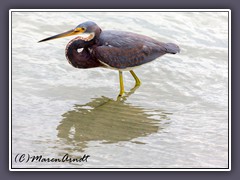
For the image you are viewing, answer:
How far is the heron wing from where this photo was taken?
8562 mm

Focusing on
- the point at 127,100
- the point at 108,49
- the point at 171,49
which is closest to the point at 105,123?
the point at 127,100

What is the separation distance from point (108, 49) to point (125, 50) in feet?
0.92

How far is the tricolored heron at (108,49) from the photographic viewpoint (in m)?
8.53

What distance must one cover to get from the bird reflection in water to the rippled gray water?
1cm

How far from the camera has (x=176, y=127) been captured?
7.90 metres

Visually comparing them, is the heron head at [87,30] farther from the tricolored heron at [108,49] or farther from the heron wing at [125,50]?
the heron wing at [125,50]

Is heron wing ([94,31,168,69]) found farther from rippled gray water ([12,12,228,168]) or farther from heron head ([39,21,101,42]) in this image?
rippled gray water ([12,12,228,168])

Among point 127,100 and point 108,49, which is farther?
point 127,100

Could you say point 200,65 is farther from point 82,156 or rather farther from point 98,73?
point 82,156

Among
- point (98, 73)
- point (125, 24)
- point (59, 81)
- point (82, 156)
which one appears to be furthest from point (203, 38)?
point (82, 156)

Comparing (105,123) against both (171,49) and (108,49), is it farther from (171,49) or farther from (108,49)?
(171,49)

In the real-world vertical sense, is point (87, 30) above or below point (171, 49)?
above

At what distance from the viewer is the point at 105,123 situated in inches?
311

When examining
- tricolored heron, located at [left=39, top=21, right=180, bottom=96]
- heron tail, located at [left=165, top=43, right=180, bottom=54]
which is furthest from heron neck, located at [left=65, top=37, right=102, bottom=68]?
heron tail, located at [left=165, top=43, right=180, bottom=54]
